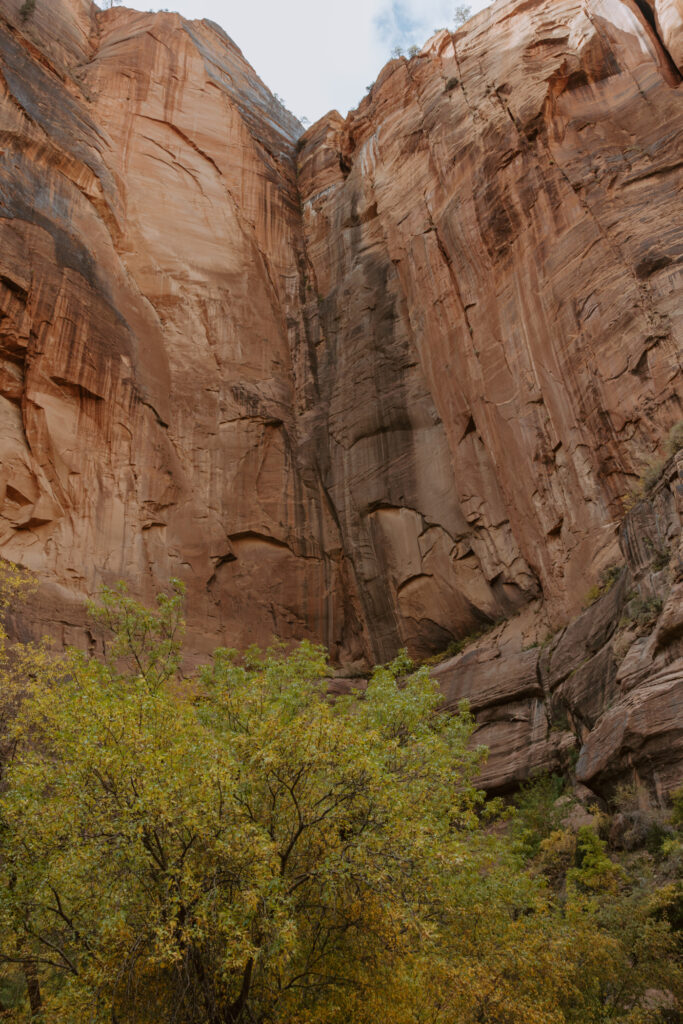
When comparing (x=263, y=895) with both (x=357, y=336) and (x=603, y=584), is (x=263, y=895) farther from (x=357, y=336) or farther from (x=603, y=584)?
(x=357, y=336)

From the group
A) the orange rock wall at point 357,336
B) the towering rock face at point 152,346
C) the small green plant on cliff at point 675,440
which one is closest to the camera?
the small green plant on cliff at point 675,440

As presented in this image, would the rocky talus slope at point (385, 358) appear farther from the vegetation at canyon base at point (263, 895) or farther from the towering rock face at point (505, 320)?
the vegetation at canyon base at point (263, 895)

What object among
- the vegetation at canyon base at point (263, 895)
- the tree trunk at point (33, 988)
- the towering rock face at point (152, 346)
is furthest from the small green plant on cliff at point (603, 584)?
the tree trunk at point (33, 988)

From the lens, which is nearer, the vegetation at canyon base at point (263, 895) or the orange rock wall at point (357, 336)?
the vegetation at canyon base at point (263, 895)

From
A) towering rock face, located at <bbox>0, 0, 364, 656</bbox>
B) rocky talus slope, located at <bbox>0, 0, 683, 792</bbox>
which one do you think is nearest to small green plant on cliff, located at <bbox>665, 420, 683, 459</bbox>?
rocky talus slope, located at <bbox>0, 0, 683, 792</bbox>

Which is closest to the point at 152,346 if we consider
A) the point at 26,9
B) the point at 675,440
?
the point at 26,9

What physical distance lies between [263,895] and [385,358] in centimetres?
2563

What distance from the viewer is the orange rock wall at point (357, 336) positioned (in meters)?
23.3

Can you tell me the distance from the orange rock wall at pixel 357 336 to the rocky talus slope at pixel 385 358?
A: 12 centimetres

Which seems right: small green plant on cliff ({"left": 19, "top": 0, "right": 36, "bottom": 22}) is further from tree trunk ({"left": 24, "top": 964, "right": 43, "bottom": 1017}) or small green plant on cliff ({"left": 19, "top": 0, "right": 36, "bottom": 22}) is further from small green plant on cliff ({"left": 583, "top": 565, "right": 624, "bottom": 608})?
tree trunk ({"left": 24, "top": 964, "right": 43, "bottom": 1017})

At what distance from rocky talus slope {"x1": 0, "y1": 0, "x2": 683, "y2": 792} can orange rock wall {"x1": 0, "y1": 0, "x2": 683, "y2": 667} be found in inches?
4.8

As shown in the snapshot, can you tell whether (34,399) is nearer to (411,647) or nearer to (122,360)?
(122,360)

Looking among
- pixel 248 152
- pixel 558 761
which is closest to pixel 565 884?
pixel 558 761

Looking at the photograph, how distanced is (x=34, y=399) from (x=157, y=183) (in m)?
14.1
